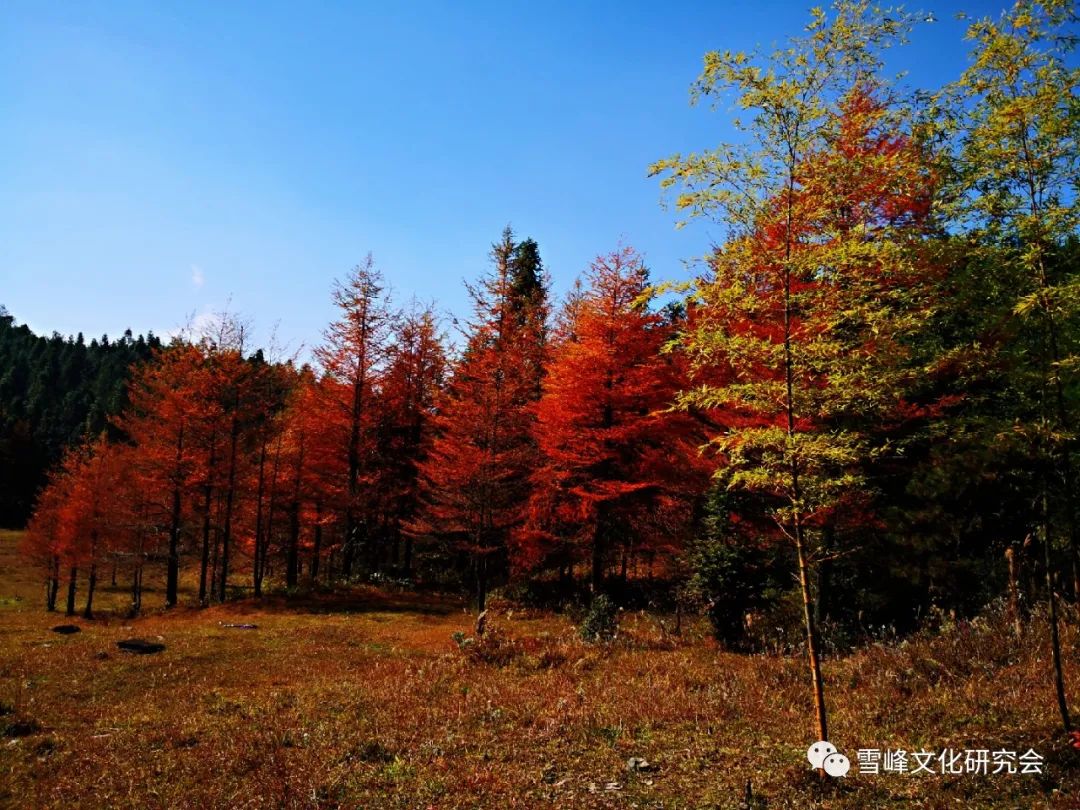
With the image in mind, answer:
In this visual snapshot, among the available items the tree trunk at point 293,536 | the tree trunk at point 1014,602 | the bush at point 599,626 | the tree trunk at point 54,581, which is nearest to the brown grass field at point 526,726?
the tree trunk at point 1014,602

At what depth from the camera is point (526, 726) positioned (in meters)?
9.95

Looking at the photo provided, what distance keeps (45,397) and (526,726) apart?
149 metres

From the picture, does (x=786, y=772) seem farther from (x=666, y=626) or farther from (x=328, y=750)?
(x=666, y=626)

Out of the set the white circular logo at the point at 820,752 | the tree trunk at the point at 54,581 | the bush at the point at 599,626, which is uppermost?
the white circular logo at the point at 820,752

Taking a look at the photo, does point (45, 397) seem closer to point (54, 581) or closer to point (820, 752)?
point (54, 581)

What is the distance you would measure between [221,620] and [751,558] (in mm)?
21771

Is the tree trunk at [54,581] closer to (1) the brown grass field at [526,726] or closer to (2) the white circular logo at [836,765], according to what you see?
(1) the brown grass field at [526,726]

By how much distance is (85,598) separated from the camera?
45.8 meters

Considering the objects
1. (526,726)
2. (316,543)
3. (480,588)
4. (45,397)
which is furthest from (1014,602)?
(45,397)

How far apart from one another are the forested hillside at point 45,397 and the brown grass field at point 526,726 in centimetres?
5317

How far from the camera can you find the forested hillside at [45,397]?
264 ft

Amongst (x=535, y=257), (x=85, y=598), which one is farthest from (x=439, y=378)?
(x=85, y=598)

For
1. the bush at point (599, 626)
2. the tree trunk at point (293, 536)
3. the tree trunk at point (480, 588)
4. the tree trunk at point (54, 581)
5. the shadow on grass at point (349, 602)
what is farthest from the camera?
the tree trunk at point (54, 581)

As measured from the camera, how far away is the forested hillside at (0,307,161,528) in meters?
80.5
